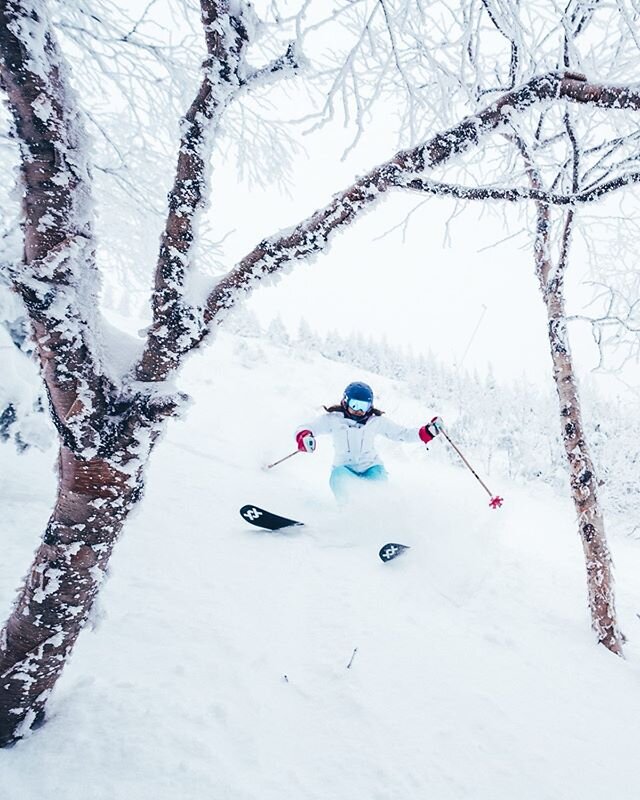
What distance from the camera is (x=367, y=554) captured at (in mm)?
4129

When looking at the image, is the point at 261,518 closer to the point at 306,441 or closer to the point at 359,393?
the point at 306,441

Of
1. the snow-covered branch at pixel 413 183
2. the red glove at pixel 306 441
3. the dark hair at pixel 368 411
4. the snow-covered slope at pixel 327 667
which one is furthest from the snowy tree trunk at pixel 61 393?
the dark hair at pixel 368 411

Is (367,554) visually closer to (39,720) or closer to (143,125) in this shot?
(39,720)

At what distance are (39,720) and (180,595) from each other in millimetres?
1110

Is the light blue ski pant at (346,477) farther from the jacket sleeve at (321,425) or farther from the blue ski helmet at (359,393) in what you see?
the blue ski helmet at (359,393)

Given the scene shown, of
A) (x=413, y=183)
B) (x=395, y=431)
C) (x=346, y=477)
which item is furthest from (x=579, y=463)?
(x=413, y=183)

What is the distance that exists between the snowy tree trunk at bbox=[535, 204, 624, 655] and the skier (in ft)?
5.59

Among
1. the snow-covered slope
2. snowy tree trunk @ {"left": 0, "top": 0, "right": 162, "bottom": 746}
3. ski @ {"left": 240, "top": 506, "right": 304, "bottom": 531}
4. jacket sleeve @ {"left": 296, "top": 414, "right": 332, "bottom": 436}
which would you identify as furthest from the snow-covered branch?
jacket sleeve @ {"left": 296, "top": 414, "right": 332, "bottom": 436}

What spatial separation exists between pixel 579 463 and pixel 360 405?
2398 mm

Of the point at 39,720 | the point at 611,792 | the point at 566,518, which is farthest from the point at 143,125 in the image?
the point at 566,518

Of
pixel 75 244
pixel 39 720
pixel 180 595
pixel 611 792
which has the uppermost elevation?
→ pixel 75 244

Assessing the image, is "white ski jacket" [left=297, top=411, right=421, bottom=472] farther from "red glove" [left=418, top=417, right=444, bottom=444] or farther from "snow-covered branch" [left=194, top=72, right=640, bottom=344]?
"snow-covered branch" [left=194, top=72, right=640, bottom=344]

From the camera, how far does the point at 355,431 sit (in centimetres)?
543

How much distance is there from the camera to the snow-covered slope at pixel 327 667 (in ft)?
5.32
